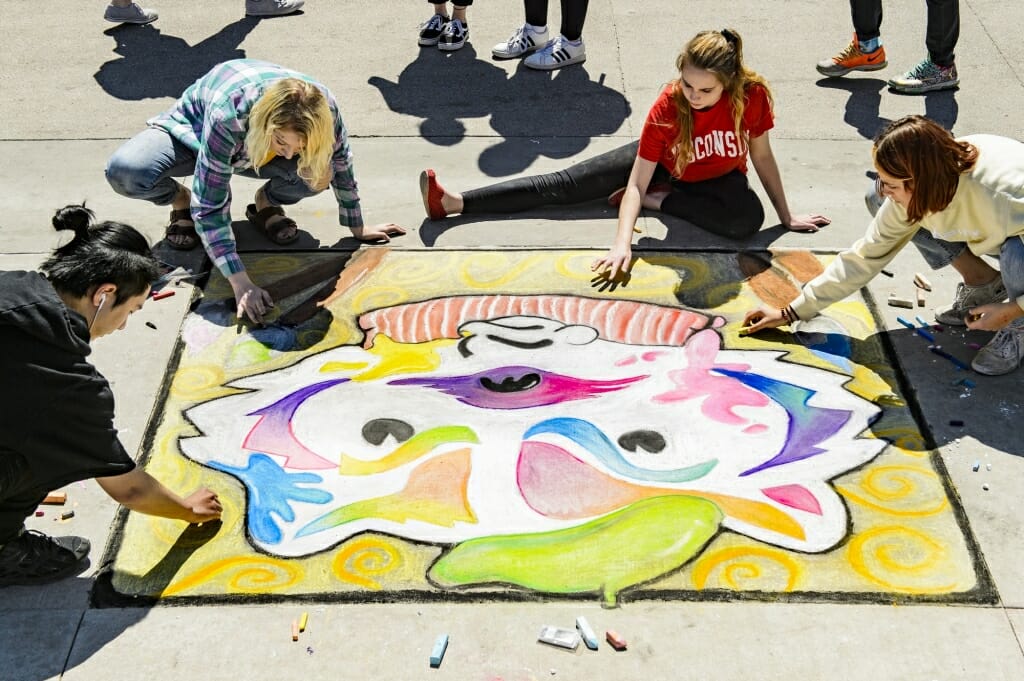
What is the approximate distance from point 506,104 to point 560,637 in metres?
4.36

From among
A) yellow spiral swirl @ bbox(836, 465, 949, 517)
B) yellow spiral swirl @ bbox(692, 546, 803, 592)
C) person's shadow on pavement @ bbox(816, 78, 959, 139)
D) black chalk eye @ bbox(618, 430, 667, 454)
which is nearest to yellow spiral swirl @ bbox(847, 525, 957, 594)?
yellow spiral swirl @ bbox(836, 465, 949, 517)

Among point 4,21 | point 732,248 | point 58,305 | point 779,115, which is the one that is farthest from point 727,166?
point 4,21

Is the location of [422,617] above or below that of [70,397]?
below

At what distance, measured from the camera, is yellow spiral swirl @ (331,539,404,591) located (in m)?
3.54

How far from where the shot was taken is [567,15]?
706cm

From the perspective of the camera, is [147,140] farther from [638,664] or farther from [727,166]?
[638,664]

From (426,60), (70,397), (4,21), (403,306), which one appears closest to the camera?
(70,397)

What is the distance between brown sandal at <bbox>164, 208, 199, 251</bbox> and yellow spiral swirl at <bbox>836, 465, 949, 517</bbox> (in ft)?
11.4

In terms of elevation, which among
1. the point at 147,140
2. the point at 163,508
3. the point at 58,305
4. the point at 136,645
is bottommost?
the point at 136,645

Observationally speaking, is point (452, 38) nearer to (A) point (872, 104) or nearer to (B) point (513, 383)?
(A) point (872, 104)

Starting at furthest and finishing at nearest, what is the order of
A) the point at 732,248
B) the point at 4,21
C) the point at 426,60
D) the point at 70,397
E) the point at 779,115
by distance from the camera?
the point at 4,21 < the point at 426,60 < the point at 779,115 < the point at 732,248 < the point at 70,397

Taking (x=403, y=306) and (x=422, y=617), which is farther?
(x=403, y=306)

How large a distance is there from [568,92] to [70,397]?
15.0ft

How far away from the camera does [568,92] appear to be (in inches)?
274
